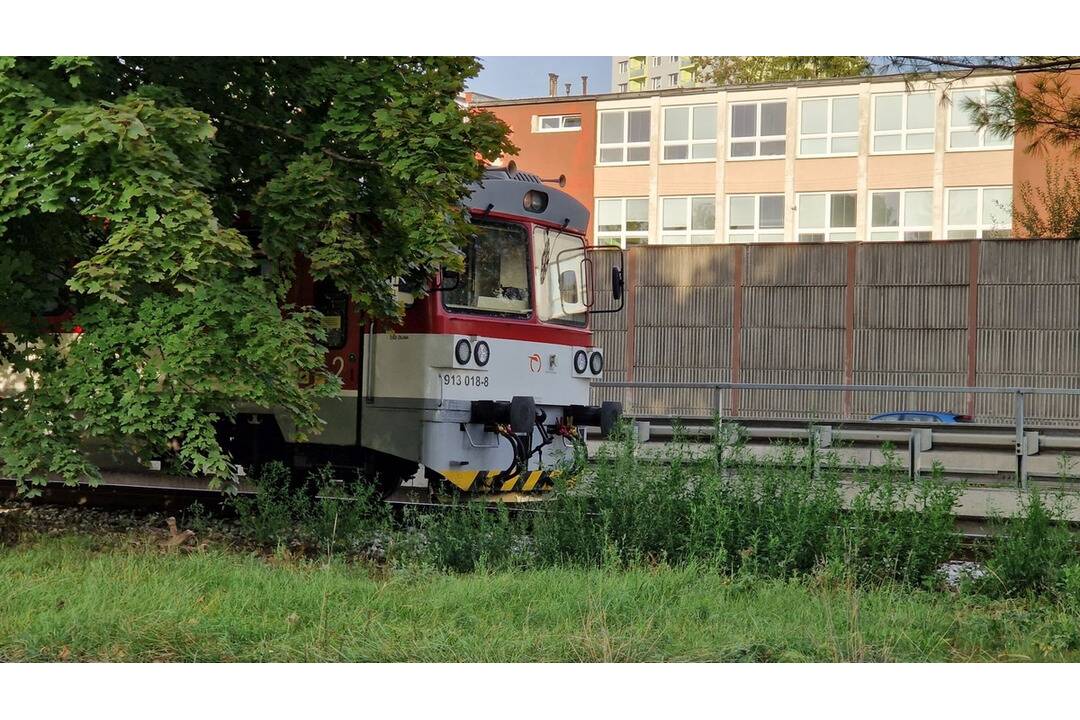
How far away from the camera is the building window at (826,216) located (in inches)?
1639

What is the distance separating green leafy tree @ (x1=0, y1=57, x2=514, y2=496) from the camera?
27.7ft

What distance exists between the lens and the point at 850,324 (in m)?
26.1

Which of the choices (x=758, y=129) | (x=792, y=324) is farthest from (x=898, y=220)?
(x=792, y=324)

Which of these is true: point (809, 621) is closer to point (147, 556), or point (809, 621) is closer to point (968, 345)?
point (147, 556)

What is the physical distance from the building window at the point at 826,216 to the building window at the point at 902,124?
1961 millimetres

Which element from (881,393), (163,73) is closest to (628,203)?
(881,393)

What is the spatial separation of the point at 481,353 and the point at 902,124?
3201 centimetres

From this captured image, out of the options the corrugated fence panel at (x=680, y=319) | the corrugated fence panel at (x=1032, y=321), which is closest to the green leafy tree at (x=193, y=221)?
the corrugated fence panel at (x=680, y=319)

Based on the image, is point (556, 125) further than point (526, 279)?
Yes

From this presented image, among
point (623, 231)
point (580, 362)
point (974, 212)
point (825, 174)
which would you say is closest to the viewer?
point (580, 362)

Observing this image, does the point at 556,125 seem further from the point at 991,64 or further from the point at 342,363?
the point at 991,64

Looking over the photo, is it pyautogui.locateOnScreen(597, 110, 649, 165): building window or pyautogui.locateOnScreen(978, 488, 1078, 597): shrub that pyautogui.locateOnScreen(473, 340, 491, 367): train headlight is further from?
pyautogui.locateOnScreen(597, 110, 649, 165): building window

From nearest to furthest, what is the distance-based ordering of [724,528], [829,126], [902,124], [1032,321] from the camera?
[724,528] → [1032,321] → [902,124] → [829,126]

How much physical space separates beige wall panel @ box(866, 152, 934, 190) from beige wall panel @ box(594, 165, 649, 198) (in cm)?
761
